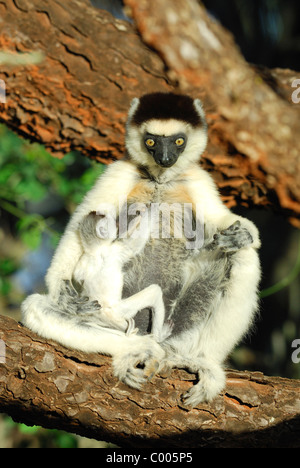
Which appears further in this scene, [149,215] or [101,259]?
[149,215]

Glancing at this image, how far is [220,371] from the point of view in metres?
3.39

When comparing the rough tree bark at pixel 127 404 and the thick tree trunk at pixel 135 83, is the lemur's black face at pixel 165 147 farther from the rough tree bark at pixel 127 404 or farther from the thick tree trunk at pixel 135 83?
the rough tree bark at pixel 127 404

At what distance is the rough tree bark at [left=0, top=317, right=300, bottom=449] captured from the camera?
307 cm

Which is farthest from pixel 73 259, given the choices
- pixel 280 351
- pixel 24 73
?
pixel 280 351

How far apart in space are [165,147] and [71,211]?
114 inches

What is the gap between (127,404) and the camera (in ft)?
10.4

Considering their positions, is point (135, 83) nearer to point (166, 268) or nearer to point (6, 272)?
point (166, 268)

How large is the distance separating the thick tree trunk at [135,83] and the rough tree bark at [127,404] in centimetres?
273

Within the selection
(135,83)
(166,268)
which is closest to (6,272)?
(135,83)

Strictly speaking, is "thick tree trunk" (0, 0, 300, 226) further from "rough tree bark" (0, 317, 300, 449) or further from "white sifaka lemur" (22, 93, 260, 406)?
"rough tree bark" (0, 317, 300, 449)

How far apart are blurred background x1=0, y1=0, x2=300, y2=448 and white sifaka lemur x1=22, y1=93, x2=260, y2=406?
69.9 inches

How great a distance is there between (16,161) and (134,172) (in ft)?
7.99
